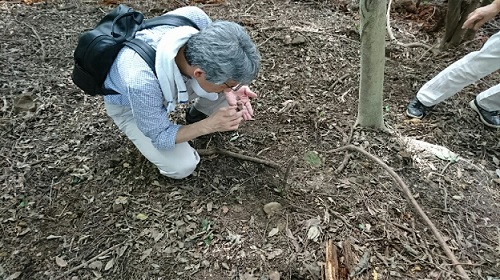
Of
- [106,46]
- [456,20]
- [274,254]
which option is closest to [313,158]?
[274,254]

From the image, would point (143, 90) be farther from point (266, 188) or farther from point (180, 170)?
point (266, 188)

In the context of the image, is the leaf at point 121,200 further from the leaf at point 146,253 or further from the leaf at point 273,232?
the leaf at point 273,232

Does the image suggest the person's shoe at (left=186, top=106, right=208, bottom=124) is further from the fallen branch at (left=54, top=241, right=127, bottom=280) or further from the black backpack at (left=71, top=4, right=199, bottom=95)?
the fallen branch at (left=54, top=241, right=127, bottom=280)

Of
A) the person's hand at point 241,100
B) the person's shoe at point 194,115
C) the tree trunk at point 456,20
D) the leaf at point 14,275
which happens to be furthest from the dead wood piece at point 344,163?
the leaf at point 14,275

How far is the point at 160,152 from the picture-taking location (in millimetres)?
2441

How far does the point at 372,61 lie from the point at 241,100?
2.68ft

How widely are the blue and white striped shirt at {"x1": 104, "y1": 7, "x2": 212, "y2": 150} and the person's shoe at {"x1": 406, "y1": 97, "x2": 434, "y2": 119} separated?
1.77 m

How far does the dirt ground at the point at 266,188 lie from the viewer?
7.18 ft

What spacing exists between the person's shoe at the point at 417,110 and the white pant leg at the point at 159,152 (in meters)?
1.63

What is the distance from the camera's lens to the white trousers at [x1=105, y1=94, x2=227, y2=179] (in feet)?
7.97

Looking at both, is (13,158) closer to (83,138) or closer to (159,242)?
(83,138)

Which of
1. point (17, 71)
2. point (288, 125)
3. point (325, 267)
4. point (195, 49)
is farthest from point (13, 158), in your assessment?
point (325, 267)

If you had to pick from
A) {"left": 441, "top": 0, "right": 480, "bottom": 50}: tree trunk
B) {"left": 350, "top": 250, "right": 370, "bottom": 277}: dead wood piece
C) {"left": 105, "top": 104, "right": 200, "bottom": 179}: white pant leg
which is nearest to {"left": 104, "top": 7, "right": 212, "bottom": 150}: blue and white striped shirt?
{"left": 105, "top": 104, "right": 200, "bottom": 179}: white pant leg

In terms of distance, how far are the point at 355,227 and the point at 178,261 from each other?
0.95 m
